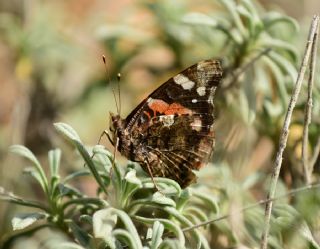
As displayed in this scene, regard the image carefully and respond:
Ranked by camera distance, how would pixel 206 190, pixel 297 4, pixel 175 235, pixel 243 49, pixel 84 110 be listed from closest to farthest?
pixel 175 235, pixel 206 190, pixel 243 49, pixel 84 110, pixel 297 4

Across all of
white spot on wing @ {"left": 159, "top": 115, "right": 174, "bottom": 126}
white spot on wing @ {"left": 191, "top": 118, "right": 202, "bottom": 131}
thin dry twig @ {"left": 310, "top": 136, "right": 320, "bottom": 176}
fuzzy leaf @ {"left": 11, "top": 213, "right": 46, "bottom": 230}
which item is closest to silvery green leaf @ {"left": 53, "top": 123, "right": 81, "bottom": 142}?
fuzzy leaf @ {"left": 11, "top": 213, "right": 46, "bottom": 230}

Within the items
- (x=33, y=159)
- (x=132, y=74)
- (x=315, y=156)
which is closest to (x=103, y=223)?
(x=33, y=159)

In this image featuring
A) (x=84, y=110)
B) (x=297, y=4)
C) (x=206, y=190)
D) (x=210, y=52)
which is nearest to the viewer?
(x=206, y=190)

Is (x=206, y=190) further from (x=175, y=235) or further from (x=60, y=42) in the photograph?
(x=60, y=42)

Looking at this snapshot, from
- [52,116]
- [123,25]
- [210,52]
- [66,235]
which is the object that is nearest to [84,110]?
[52,116]

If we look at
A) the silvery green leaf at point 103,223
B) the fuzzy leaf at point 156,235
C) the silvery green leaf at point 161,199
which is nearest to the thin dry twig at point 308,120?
the silvery green leaf at point 161,199

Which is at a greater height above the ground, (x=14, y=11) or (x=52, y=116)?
(x=14, y=11)

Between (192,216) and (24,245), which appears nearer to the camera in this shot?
(192,216)
